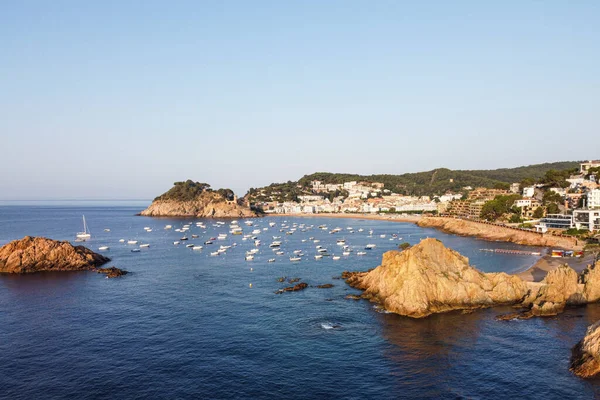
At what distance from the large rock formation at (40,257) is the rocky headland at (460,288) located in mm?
47069

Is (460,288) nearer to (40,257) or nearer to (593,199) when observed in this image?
(40,257)

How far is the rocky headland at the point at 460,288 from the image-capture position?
135ft

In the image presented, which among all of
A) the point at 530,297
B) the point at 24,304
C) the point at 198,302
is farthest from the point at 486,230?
the point at 24,304

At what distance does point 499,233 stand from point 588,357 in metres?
78.2

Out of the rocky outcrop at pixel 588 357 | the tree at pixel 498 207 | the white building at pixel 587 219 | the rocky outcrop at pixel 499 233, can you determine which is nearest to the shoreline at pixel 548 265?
the rocky outcrop at pixel 499 233

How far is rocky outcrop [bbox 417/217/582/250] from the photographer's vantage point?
8331 cm

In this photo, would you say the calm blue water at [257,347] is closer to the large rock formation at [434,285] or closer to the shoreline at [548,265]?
the large rock formation at [434,285]

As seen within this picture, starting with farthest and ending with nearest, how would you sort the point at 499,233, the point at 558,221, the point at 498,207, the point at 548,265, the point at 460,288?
the point at 498,207
the point at 499,233
the point at 558,221
the point at 548,265
the point at 460,288

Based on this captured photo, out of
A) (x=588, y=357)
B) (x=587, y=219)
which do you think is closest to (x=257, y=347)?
(x=588, y=357)

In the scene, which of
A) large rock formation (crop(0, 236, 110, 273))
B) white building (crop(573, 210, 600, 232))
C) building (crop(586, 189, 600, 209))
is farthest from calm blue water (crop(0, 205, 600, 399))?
building (crop(586, 189, 600, 209))

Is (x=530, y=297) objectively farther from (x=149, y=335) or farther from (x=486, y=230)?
(x=486, y=230)

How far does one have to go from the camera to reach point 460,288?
4288cm

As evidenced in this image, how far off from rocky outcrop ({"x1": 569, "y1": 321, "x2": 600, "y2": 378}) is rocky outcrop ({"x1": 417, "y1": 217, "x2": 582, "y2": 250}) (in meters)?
55.1

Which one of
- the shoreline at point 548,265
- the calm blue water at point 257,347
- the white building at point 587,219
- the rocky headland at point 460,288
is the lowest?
the calm blue water at point 257,347
